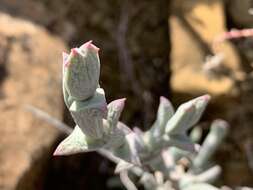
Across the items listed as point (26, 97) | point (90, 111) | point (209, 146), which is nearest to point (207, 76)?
point (209, 146)

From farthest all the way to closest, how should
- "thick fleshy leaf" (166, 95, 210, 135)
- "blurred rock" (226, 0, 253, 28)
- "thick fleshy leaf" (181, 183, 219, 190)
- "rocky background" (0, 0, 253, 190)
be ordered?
"blurred rock" (226, 0, 253, 28), "rocky background" (0, 0, 253, 190), "thick fleshy leaf" (181, 183, 219, 190), "thick fleshy leaf" (166, 95, 210, 135)

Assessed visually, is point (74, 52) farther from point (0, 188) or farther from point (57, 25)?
point (57, 25)

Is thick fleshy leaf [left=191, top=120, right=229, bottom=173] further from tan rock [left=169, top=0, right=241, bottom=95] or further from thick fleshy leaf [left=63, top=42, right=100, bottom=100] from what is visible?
thick fleshy leaf [left=63, top=42, right=100, bottom=100]

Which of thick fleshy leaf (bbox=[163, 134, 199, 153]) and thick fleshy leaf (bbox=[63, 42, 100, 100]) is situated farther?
thick fleshy leaf (bbox=[163, 134, 199, 153])

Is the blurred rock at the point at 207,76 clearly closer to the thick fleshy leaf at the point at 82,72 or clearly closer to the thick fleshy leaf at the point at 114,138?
the thick fleshy leaf at the point at 114,138

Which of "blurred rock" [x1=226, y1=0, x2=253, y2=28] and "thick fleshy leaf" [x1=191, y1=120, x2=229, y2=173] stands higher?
"blurred rock" [x1=226, y1=0, x2=253, y2=28]

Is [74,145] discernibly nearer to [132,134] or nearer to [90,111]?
[90,111]

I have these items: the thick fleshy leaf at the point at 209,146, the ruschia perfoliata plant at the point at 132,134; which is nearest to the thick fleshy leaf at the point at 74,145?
the ruschia perfoliata plant at the point at 132,134

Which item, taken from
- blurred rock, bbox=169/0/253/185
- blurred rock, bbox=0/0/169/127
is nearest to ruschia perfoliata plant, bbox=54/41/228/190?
blurred rock, bbox=169/0/253/185
